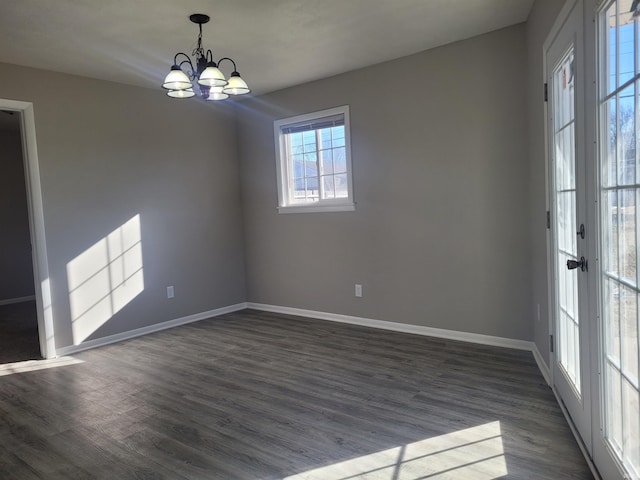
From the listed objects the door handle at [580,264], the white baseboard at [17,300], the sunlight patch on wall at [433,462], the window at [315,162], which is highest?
the window at [315,162]

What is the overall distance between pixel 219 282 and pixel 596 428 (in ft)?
14.1

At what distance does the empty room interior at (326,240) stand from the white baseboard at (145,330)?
0.08ft

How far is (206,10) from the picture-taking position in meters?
2.96

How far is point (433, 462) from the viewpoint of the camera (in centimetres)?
213

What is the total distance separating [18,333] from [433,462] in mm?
4903

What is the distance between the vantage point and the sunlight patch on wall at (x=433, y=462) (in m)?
2.04

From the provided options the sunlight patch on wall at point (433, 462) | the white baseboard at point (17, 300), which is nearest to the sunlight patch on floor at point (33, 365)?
the sunlight patch on wall at point (433, 462)

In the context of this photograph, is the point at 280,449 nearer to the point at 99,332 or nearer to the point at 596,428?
the point at 596,428

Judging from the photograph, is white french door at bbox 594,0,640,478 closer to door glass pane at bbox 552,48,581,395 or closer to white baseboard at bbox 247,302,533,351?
door glass pane at bbox 552,48,581,395

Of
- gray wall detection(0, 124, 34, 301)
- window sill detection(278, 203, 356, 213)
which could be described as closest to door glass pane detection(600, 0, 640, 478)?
window sill detection(278, 203, 356, 213)

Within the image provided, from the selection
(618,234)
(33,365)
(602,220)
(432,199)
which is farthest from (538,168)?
(33,365)

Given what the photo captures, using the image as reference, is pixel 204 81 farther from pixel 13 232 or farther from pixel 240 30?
pixel 13 232

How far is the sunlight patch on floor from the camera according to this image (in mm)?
3729

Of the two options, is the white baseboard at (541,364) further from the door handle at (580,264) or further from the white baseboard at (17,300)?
the white baseboard at (17,300)
